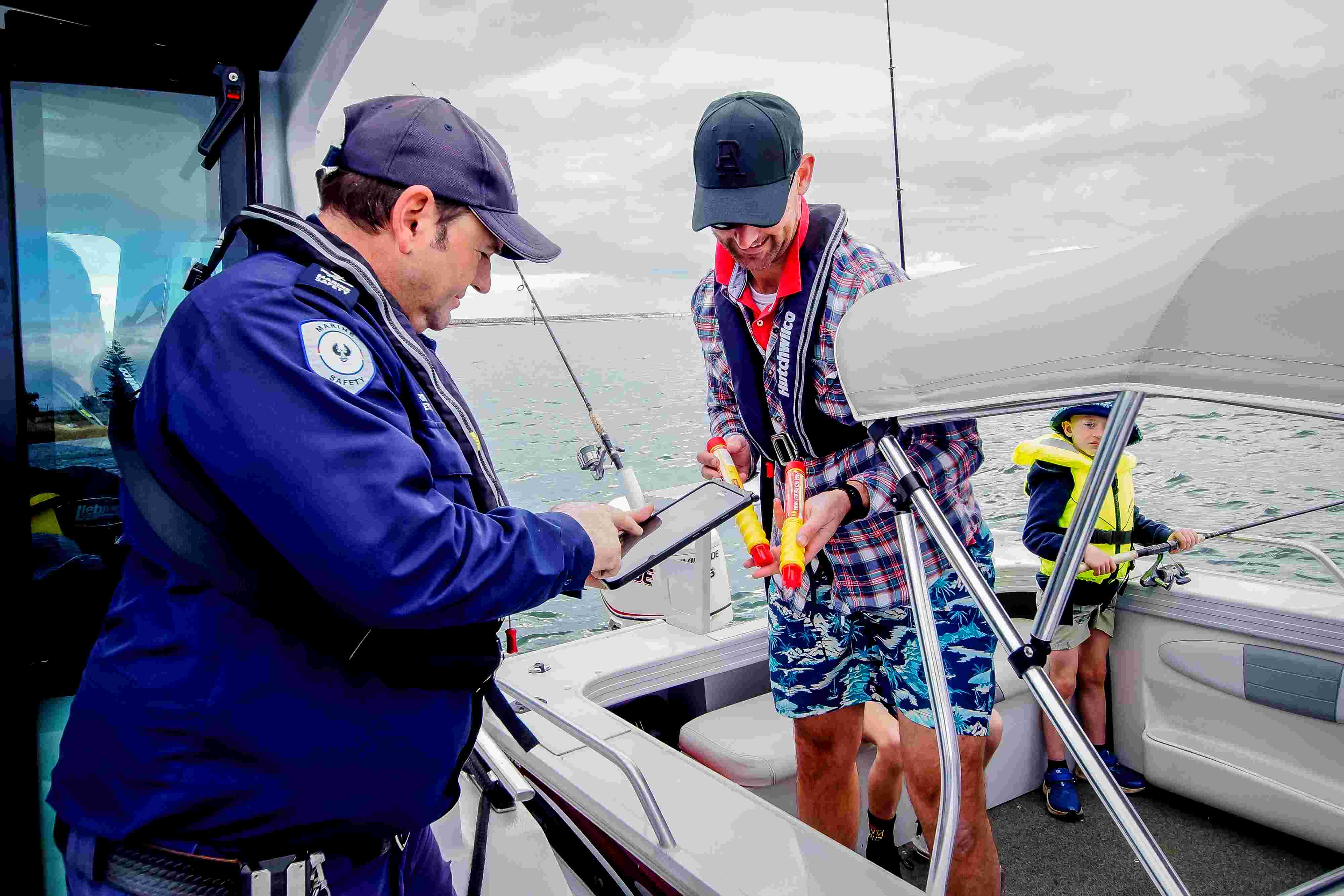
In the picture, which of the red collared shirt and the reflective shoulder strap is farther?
the red collared shirt

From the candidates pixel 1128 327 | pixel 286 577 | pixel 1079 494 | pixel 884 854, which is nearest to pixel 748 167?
pixel 1128 327

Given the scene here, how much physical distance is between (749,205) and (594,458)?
1.62 meters

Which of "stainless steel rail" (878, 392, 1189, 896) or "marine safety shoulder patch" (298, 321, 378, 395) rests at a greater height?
"marine safety shoulder patch" (298, 321, 378, 395)

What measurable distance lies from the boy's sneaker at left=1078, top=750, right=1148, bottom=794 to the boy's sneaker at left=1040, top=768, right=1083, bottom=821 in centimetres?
10

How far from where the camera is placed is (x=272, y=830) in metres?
0.98

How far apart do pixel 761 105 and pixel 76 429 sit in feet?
5.04

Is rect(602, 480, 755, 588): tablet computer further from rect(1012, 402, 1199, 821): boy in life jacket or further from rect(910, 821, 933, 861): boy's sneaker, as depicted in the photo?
rect(1012, 402, 1199, 821): boy in life jacket

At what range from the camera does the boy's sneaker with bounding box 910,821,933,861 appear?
2.57m

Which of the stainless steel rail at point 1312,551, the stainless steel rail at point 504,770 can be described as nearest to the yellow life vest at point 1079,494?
the stainless steel rail at point 1312,551

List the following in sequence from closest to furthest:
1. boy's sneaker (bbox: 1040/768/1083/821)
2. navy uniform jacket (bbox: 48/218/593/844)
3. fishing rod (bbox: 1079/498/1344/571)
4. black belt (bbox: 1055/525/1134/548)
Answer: navy uniform jacket (bbox: 48/218/593/844), fishing rod (bbox: 1079/498/1344/571), boy's sneaker (bbox: 1040/768/1083/821), black belt (bbox: 1055/525/1134/548)

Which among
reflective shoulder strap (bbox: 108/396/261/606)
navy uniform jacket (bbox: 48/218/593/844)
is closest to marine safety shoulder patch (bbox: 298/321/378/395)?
navy uniform jacket (bbox: 48/218/593/844)

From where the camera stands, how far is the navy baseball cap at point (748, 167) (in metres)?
1.66

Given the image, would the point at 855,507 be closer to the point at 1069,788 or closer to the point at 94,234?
the point at 94,234

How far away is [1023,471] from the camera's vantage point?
13188 mm
